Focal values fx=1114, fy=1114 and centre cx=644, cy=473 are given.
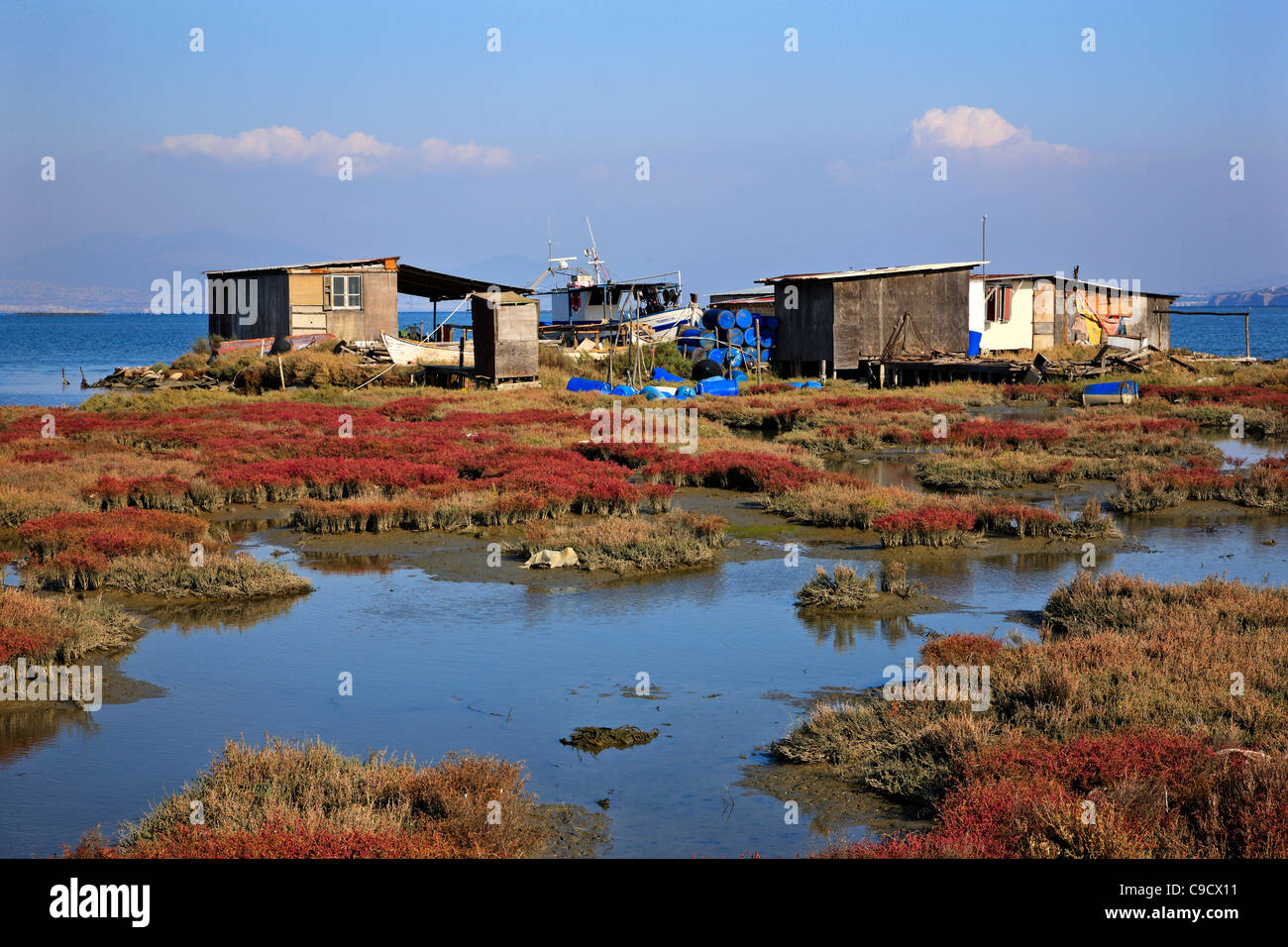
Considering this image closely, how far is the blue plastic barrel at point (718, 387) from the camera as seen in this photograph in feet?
127

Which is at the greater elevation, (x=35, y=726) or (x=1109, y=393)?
(x=1109, y=393)

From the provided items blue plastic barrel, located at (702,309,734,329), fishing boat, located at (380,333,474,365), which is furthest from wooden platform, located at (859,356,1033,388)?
fishing boat, located at (380,333,474,365)

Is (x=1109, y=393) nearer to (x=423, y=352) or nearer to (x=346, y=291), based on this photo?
(x=423, y=352)

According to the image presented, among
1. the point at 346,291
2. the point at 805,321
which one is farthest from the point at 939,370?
the point at 346,291

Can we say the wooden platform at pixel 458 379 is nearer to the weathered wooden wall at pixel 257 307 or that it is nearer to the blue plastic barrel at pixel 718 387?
the blue plastic barrel at pixel 718 387

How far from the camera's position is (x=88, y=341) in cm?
12275

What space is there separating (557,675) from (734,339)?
3986cm

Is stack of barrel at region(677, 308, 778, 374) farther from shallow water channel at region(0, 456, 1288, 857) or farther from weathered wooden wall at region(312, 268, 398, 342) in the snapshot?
shallow water channel at region(0, 456, 1288, 857)

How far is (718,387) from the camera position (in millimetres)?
38812

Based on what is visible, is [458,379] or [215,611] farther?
[458,379]

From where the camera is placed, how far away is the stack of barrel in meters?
46.9

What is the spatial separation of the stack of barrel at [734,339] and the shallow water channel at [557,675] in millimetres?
31823

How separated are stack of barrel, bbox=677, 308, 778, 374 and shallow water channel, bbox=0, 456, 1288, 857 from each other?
104 ft

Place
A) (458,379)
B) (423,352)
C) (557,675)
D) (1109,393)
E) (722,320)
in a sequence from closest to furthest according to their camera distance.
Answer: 1. (557,675)
2. (1109,393)
3. (458,379)
4. (423,352)
5. (722,320)
